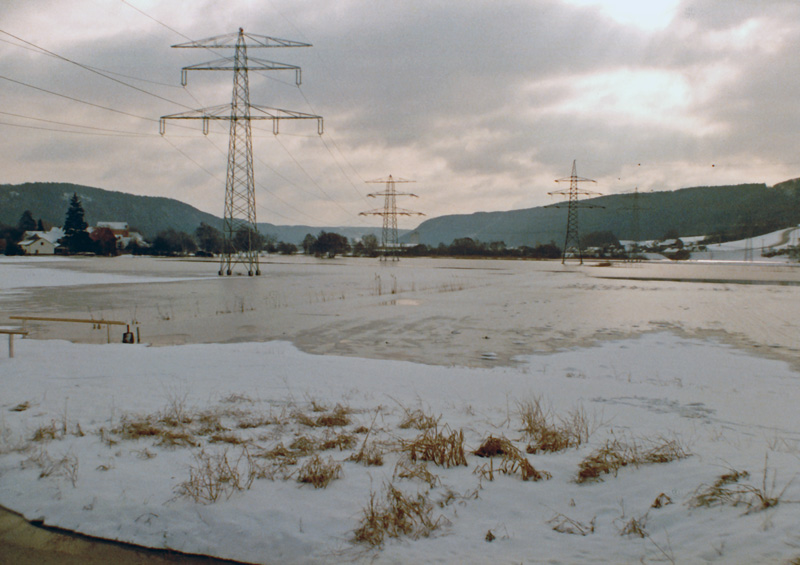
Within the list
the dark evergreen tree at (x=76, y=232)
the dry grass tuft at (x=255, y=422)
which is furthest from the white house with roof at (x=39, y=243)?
the dry grass tuft at (x=255, y=422)

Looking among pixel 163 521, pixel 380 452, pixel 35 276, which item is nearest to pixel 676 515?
pixel 380 452

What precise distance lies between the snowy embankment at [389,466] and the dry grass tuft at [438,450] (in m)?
0.04

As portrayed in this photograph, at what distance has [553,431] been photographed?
567cm

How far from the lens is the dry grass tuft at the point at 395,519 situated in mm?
3748

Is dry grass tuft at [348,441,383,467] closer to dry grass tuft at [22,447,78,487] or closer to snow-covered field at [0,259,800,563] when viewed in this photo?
snow-covered field at [0,259,800,563]

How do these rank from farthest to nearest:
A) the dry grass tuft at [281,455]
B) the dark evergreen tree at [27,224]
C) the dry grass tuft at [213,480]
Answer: the dark evergreen tree at [27,224], the dry grass tuft at [281,455], the dry grass tuft at [213,480]

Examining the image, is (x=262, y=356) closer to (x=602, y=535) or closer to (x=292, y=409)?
(x=292, y=409)

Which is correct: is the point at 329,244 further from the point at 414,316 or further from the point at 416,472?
the point at 416,472

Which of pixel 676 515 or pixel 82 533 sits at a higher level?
pixel 676 515

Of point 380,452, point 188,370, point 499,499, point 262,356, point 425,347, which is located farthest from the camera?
point 425,347

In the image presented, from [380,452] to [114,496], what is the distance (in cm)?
245

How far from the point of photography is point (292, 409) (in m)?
6.82

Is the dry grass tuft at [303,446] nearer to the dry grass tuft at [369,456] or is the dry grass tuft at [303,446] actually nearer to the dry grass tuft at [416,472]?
the dry grass tuft at [369,456]

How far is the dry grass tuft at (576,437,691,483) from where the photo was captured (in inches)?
184
